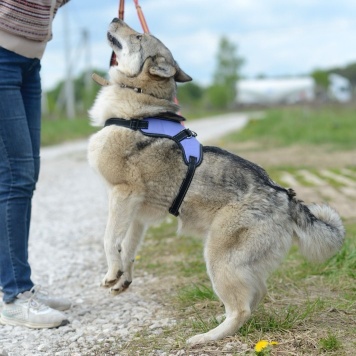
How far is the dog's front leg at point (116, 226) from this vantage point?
11.7ft

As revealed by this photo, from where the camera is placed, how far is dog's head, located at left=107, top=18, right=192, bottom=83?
3.89m

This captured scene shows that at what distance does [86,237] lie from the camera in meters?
6.27

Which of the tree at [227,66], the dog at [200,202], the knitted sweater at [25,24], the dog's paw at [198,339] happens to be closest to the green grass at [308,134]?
the dog at [200,202]

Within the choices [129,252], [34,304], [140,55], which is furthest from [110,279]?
[140,55]

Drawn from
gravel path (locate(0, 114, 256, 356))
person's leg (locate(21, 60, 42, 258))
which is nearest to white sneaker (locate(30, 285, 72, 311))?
gravel path (locate(0, 114, 256, 356))

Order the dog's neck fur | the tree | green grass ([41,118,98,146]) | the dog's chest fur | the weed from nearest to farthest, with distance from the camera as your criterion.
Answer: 1. the weed
2. the dog's chest fur
3. the dog's neck fur
4. green grass ([41,118,98,146])
5. the tree

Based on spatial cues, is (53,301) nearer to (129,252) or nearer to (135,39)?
(129,252)

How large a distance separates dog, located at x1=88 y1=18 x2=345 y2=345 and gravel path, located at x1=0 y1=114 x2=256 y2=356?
0.30m

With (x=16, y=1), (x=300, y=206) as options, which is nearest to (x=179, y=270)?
(x=300, y=206)

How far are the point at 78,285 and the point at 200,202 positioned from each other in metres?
1.70

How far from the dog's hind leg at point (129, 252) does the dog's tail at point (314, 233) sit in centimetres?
114

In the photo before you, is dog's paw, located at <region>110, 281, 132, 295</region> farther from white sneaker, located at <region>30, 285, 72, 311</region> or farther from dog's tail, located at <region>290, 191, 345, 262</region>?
dog's tail, located at <region>290, 191, 345, 262</region>

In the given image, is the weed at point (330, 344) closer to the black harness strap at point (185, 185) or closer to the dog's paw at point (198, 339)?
the dog's paw at point (198, 339)

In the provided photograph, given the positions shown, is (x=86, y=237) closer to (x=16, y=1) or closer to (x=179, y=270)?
(x=179, y=270)
